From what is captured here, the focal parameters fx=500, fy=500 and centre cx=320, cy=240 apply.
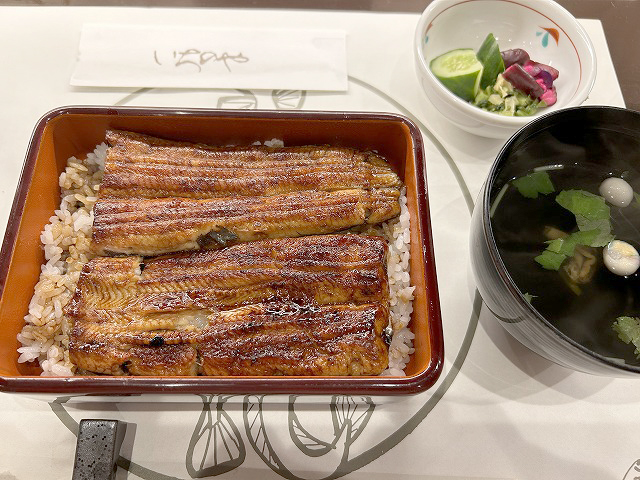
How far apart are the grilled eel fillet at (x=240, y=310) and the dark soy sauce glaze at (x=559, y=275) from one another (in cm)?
40

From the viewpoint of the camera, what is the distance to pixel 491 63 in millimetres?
2004

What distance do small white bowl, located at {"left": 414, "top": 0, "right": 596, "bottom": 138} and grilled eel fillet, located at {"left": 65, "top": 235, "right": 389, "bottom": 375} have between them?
2.19ft

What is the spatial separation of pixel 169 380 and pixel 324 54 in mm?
1546

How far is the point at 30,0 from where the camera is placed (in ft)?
7.78

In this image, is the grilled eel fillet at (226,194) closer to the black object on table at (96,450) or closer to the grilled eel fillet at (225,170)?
the grilled eel fillet at (225,170)

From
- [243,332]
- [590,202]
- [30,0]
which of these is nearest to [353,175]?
[243,332]

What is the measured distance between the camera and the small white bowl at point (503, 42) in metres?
1.87

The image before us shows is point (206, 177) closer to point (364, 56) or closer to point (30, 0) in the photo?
point (364, 56)

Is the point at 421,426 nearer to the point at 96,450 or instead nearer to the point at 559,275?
the point at 559,275

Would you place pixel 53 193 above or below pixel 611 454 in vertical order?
above

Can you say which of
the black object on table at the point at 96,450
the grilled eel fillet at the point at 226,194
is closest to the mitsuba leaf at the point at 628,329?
the grilled eel fillet at the point at 226,194

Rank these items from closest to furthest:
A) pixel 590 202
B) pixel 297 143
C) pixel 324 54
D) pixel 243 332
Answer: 1. pixel 243 332
2. pixel 590 202
3. pixel 297 143
4. pixel 324 54

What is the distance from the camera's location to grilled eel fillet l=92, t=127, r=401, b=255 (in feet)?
5.20

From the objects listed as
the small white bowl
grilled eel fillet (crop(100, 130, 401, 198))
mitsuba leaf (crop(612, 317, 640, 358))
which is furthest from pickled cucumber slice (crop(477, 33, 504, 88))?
mitsuba leaf (crop(612, 317, 640, 358))
